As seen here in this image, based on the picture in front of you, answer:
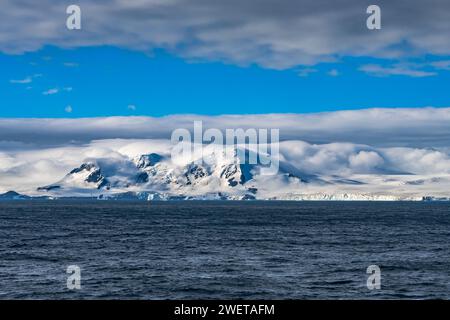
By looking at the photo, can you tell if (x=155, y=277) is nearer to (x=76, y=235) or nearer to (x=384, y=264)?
(x=384, y=264)

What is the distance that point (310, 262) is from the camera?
76.5 metres

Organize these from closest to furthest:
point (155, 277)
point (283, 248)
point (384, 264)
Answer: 1. point (155, 277)
2. point (384, 264)
3. point (283, 248)

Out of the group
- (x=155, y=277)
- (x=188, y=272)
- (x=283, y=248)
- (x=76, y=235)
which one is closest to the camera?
(x=155, y=277)

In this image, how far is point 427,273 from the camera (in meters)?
67.4

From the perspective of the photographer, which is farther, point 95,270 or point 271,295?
point 95,270
